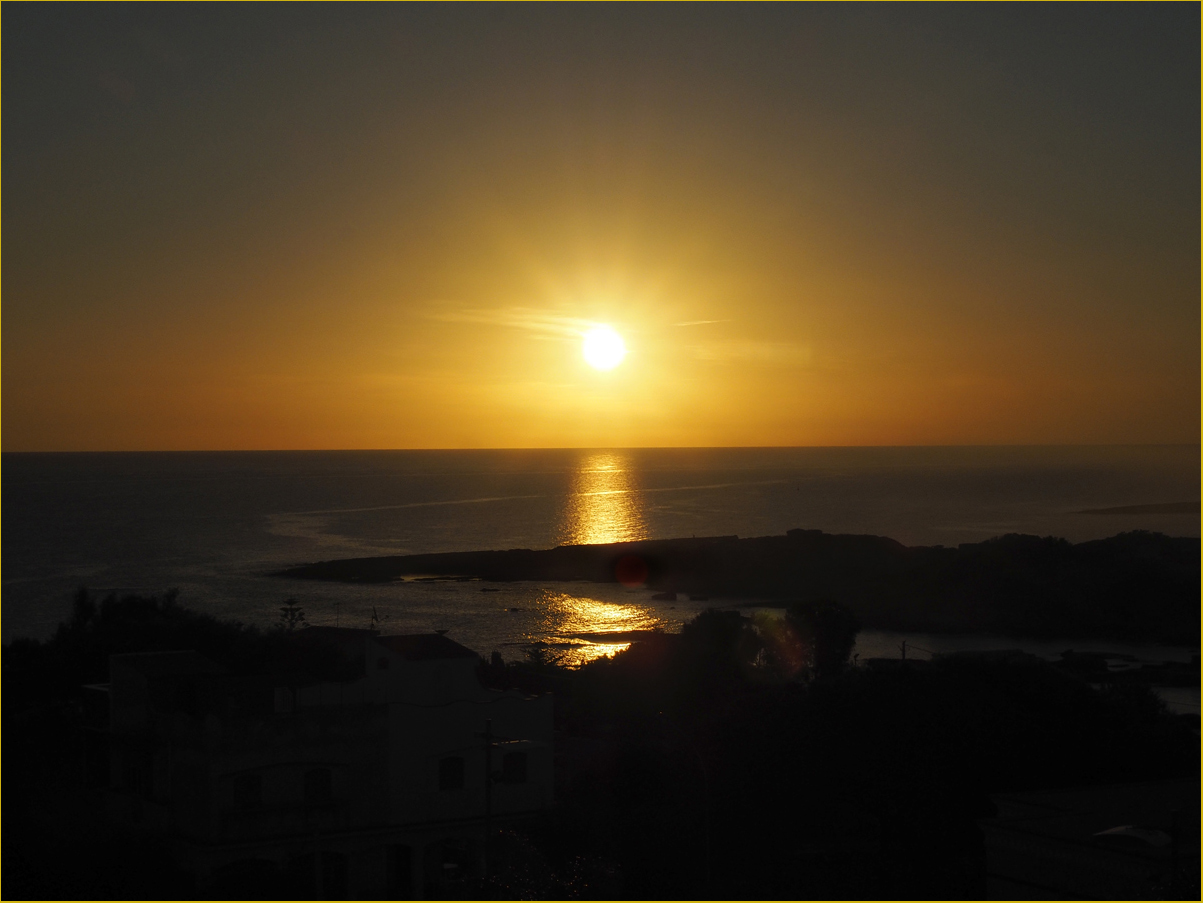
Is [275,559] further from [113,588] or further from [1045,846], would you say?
[1045,846]

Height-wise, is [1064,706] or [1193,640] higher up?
[1064,706]

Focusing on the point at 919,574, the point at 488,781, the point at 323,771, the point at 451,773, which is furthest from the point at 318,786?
the point at 919,574

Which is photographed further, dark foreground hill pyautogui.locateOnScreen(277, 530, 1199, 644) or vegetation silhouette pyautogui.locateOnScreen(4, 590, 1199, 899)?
dark foreground hill pyautogui.locateOnScreen(277, 530, 1199, 644)

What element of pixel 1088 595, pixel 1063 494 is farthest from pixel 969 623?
pixel 1063 494

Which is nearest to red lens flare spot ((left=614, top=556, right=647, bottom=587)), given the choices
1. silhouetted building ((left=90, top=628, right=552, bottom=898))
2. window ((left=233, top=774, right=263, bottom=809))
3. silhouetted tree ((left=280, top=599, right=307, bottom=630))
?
silhouetted tree ((left=280, top=599, right=307, bottom=630))

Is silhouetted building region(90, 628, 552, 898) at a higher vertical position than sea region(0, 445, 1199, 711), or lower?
higher

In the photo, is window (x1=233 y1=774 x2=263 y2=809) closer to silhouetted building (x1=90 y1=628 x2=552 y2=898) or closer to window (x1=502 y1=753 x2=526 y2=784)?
silhouetted building (x1=90 y1=628 x2=552 y2=898)

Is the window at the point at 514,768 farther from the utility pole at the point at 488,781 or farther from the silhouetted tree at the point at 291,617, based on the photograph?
the silhouetted tree at the point at 291,617
